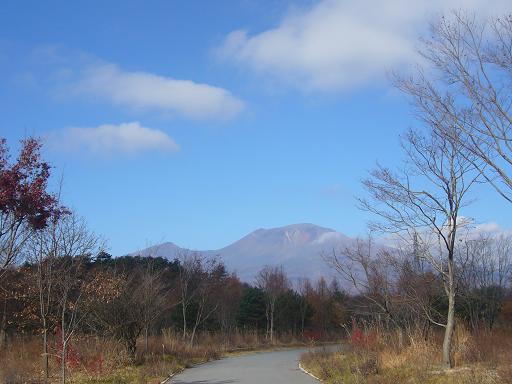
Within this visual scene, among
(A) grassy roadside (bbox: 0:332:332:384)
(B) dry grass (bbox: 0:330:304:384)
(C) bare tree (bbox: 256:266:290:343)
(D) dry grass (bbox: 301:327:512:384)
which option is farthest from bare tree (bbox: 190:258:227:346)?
(D) dry grass (bbox: 301:327:512:384)

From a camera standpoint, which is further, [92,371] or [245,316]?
[245,316]

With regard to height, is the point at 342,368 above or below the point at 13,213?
below

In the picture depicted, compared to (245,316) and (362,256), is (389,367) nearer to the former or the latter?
(362,256)

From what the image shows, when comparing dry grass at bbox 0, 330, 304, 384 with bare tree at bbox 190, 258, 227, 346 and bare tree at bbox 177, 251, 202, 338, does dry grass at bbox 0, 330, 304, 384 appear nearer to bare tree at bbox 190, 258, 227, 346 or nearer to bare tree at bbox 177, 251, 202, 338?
bare tree at bbox 177, 251, 202, 338

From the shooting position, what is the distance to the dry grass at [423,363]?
1162 cm

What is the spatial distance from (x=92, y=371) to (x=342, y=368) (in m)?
8.33

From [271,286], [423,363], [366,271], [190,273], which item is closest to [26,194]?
[423,363]

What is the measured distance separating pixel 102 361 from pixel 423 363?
11699mm

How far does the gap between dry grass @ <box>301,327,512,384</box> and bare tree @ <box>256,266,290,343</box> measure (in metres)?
31.9

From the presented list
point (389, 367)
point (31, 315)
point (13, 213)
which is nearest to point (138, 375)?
point (31, 315)

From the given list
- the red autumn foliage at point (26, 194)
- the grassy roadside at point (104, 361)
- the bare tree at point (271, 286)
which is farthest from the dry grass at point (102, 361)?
the bare tree at point (271, 286)

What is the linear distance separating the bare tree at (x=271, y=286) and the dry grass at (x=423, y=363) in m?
31.9

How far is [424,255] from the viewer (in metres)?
14.7

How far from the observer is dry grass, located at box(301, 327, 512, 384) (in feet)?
38.1
